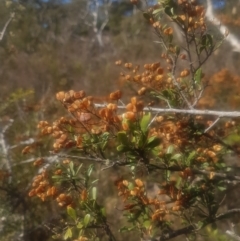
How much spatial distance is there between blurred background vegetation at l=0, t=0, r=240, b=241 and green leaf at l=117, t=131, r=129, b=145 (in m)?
0.78

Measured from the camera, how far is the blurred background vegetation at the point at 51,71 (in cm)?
390

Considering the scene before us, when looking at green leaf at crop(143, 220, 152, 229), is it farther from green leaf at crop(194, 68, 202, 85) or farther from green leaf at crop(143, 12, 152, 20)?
green leaf at crop(143, 12, 152, 20)

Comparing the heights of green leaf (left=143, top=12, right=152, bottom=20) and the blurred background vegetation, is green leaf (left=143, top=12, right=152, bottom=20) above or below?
above

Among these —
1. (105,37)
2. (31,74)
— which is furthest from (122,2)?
(31,74)

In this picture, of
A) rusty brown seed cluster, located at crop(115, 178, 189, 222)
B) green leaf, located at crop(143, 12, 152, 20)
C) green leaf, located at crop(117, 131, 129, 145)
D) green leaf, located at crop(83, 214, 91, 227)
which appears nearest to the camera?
green leaf, located at crop(117, 131, 129, 145)

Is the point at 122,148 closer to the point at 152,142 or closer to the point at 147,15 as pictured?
the point at 152,142

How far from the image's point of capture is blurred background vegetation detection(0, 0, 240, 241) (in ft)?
12.8

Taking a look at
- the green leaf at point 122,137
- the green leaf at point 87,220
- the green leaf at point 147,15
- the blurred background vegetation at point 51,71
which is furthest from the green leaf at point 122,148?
the green leaf at point 147,15

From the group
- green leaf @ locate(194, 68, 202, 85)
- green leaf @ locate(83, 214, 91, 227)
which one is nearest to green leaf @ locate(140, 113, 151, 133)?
green leaf @ locate(83, 214, 91, 227)

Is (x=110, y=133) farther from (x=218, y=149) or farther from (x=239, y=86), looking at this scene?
(x=239, y=86)

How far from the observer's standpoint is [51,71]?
10883mm

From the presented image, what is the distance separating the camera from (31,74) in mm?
10719

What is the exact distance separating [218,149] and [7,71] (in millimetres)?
9187

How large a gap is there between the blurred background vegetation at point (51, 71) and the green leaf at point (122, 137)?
777 mm
